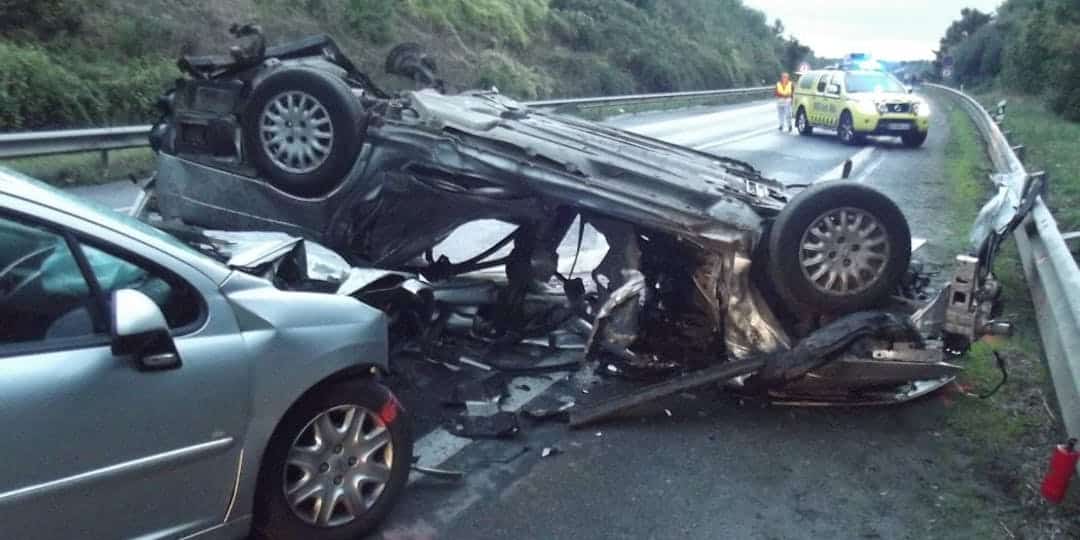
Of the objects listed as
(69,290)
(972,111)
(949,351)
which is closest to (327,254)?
(69,290)

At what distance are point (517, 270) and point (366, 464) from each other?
2381 millimetres

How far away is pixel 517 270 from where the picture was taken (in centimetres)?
580

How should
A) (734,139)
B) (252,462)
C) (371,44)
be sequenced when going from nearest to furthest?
(252,462) < (734,139) < (371,44)

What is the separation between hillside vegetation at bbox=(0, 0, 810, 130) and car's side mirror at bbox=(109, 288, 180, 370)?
484 inches

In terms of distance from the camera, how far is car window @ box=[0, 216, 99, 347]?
8.98 ft

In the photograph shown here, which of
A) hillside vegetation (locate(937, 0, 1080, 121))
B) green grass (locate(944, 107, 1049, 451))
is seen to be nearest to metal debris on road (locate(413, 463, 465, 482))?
green grass (locate(944, 107, 1049, 451))

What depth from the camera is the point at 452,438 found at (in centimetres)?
457

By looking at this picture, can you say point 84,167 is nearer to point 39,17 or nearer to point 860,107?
point 39,17

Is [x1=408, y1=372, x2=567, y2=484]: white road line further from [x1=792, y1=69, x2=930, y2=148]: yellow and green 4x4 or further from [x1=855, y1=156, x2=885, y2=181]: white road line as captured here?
[x1=792, y1=69, x2=930, y2=148]: yellow and green 4x4

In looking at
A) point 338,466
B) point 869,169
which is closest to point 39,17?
point 869,169

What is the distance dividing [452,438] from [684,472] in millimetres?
1086

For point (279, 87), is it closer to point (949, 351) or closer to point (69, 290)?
point (69, 290)

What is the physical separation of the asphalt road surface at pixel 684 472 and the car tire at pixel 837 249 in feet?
1.99

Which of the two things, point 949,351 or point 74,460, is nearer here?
point 74,460
